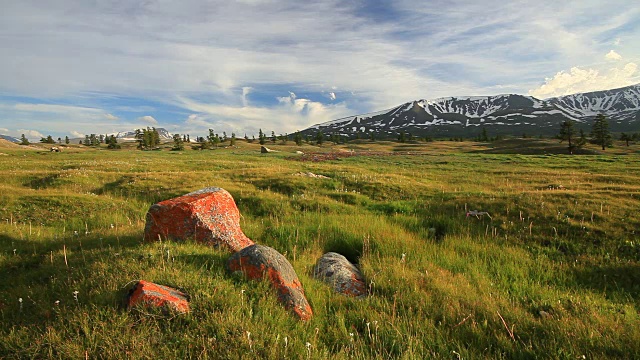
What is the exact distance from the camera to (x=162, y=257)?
15.4ft

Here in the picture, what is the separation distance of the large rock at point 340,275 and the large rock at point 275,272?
841 mm

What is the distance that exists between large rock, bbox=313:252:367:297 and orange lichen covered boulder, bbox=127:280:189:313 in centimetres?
256

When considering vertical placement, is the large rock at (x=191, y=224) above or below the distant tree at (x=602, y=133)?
below

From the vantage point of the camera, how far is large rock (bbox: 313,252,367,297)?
530cm

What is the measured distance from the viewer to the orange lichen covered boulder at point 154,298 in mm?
3506

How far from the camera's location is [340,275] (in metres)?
5.68

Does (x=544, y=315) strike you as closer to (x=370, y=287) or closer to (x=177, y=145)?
(x=370, y=287)

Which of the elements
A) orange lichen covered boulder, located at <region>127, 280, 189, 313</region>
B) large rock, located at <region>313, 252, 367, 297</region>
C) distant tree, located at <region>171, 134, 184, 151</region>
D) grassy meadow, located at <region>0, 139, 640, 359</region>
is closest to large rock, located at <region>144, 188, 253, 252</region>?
grassy meadow, located at <region>0, 139, 640, 359</region>

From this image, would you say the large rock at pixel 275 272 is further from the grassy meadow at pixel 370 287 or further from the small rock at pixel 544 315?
the small rock at pixel 544 315

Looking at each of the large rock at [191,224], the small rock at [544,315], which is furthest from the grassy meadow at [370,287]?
the large rock at [191,224]

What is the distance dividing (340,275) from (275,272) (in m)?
1.64

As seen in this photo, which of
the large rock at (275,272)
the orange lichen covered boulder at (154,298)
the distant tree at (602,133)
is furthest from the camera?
the distant tree at (602,133)

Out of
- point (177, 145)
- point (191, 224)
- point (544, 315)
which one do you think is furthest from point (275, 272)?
point (177, 145)

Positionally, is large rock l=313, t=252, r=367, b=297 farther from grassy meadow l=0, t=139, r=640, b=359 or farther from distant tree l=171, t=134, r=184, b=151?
distant tree l=171, t=134, r=184, b=151
